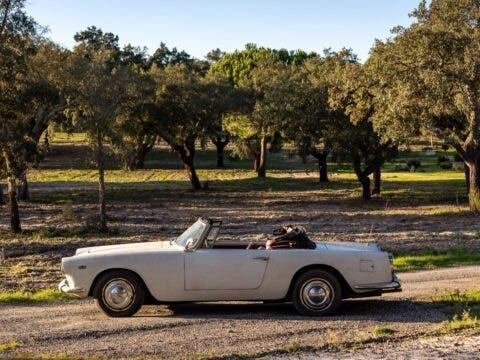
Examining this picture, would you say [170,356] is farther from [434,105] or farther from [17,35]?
[434,105]

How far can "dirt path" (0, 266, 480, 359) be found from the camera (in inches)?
305

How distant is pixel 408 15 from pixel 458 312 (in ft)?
73.1

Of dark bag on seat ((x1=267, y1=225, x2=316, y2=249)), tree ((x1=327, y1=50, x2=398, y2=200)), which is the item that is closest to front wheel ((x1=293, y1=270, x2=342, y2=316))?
dark bag on seat ((x1=267, y1=225, x2=316, y2=249))

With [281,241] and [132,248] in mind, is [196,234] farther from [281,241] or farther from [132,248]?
[281,241]

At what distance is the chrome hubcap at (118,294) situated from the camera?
9227mm

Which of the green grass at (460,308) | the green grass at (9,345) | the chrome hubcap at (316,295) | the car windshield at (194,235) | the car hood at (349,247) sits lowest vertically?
the green grass at (460,308)

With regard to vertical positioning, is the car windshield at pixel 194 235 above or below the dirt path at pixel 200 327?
above

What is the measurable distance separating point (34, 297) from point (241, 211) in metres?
21.1

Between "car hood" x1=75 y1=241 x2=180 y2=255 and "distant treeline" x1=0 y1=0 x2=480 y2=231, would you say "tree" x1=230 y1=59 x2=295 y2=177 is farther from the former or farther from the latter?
"car hood" x1=75 y1=241 x2=180 y2=255

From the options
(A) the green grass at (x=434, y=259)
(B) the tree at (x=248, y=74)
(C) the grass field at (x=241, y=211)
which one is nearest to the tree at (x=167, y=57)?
(B) the tree at (x=248, y=74)

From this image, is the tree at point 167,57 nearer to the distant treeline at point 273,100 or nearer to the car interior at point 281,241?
the distant treeline at point 273,100

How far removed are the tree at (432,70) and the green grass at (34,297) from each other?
20115 millimetres

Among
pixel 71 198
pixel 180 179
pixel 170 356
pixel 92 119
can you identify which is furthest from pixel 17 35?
pixel 180 179

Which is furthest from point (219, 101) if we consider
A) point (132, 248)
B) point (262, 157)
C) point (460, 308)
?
point (460, 308)
